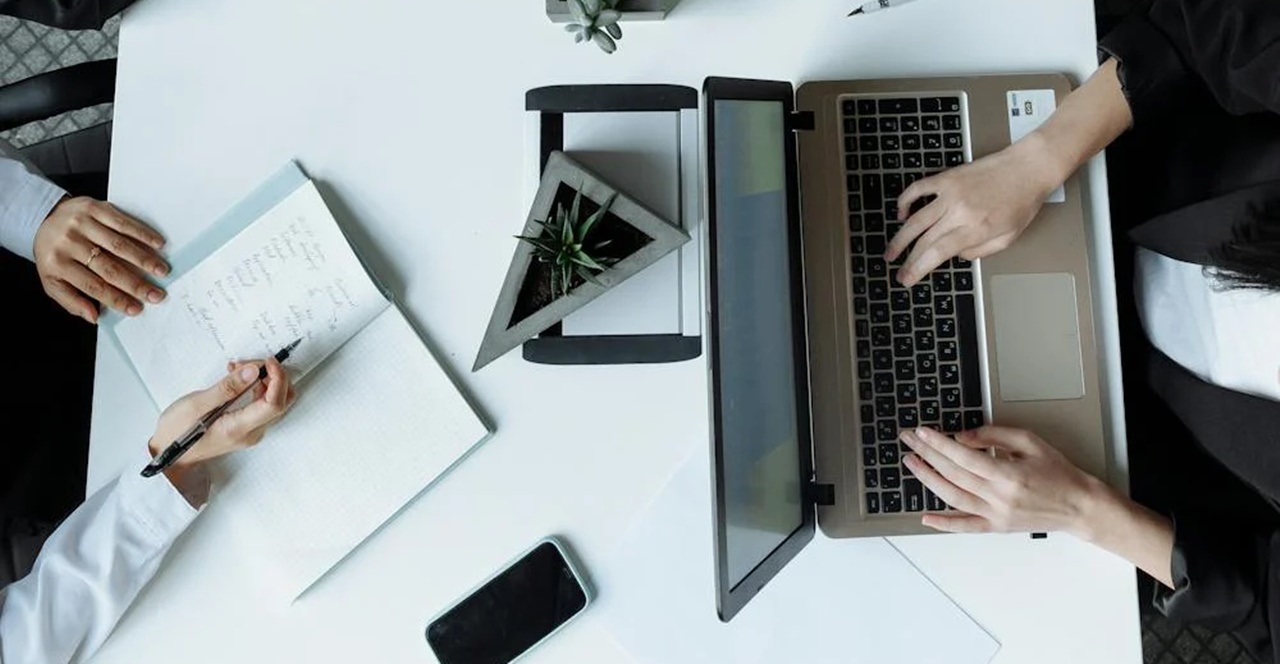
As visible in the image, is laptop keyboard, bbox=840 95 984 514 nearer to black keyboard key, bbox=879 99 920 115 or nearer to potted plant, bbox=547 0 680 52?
black keyboard key, bbox=879 99 920 115

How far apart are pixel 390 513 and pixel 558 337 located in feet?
0.69

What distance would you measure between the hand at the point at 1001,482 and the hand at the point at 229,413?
21.0 inches

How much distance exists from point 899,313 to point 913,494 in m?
0.16

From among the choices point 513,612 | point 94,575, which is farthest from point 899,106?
point 94,575

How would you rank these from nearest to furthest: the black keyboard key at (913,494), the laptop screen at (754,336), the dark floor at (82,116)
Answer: the laptop screen at (754,336) → the black keyboard key at (913,494) → the dark floor at (82,116)

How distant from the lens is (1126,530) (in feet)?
2.51

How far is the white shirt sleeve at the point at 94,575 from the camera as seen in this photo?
2.51ft

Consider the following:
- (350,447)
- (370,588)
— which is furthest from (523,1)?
(370,588)

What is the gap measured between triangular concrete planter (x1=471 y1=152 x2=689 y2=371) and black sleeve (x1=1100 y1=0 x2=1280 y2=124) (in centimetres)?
42

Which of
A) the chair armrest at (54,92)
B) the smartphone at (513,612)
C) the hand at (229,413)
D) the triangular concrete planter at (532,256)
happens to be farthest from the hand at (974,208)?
the chair armrest at (54,92)

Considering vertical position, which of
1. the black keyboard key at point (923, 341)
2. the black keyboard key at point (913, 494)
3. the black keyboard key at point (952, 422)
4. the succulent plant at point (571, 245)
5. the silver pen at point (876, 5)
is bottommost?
the black keyboard key at point (913, 494)

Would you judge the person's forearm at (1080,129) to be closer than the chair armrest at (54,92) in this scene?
Yes

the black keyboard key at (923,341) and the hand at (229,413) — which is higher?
the black keyboard key at (923,341)

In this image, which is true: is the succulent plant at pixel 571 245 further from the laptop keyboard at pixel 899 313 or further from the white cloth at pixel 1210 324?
the white cloth at pixel 1210 324
